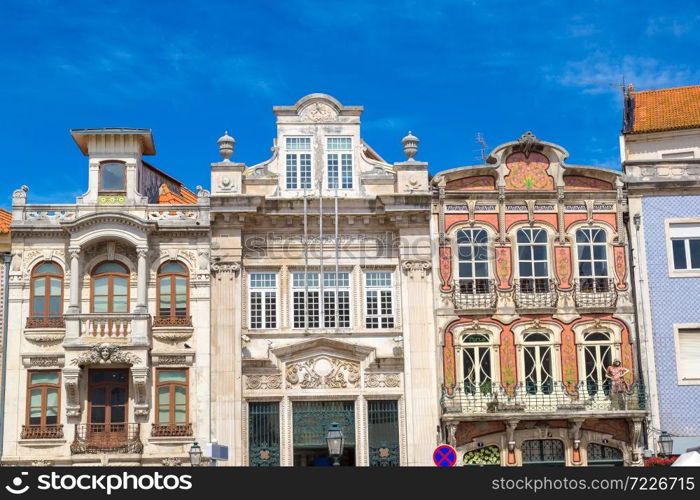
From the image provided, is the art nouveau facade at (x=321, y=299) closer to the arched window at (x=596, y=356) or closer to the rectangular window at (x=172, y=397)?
the rectangular window at (x=172, y=397)

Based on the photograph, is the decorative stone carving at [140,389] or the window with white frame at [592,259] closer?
the decorative stone carving at [140,389]

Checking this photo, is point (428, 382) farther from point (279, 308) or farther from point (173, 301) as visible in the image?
point (173, 301)

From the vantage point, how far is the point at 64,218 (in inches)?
1394

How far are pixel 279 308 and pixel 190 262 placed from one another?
306 cm

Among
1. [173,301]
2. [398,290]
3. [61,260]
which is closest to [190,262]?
[173,301]

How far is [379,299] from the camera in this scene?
35781mm

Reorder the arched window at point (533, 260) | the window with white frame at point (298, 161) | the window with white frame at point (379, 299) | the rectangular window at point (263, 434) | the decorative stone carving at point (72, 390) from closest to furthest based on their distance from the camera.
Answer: the decorative stone carving at point (72, 390) < the rectangular window at point (263, 434) < the window with white frame at point (379, 299) < the arched window at point (533, 260) < the window with white frame at point (298, 161)

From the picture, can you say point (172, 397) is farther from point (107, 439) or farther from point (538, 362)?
point (538, 362)

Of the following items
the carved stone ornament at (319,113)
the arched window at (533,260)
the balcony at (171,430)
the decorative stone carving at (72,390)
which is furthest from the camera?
the carved stone ornament at (319,113)

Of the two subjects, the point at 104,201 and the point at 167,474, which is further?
the point at 104,201

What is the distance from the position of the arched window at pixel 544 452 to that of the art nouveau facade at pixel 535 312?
0.03 metres

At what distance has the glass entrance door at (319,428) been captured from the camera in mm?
34625

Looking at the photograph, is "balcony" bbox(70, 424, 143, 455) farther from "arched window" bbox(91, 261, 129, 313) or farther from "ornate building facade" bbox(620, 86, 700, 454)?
"ornate building facade" bbox(620, 86, 700, 454)

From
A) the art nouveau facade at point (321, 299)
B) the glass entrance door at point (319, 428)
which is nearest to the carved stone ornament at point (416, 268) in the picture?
the art nouveau facade at point (321, 299)
